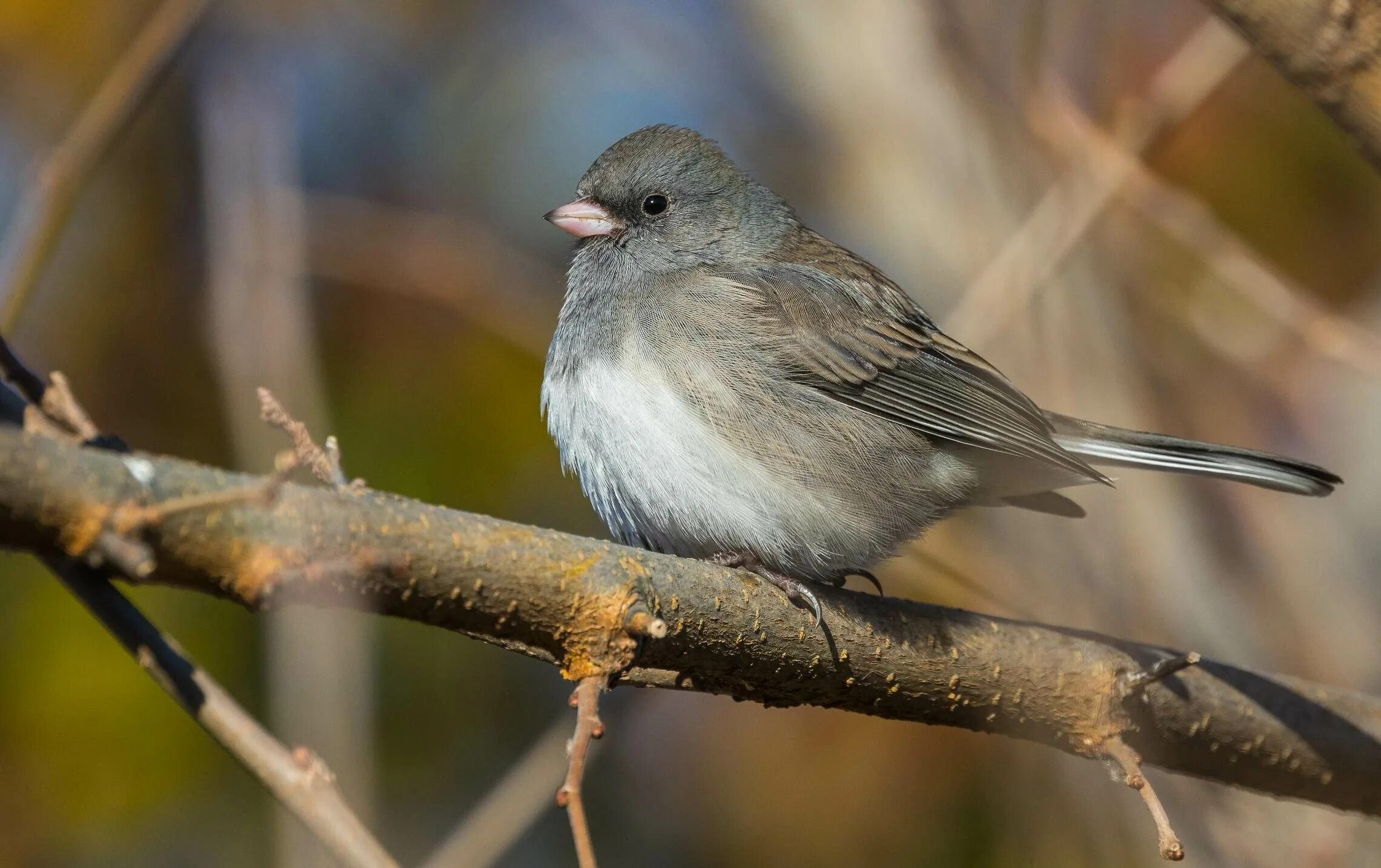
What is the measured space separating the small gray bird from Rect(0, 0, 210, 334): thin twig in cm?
105

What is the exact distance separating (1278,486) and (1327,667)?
1.35 metres

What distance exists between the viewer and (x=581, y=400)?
273 cm

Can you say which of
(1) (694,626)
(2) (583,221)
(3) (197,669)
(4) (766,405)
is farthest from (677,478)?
(3) (197,669)

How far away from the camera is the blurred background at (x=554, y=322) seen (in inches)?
120

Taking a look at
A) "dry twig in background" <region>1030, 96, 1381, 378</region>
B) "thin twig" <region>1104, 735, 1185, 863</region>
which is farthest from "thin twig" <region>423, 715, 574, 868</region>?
"dry twig in background" <region>1030, 96, 1381, 378</region>

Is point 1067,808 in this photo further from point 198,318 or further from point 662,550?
point 198,318

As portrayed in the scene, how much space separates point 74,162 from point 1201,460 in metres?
2.31

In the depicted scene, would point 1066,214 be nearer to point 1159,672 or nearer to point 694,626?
point 1159,672

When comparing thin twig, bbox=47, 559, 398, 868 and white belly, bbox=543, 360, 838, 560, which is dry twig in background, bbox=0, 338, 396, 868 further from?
white belly, bbox=543, 360, 838, 560

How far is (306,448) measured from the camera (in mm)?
1700

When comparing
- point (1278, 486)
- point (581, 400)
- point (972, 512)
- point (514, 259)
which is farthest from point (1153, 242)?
point (581, 400)

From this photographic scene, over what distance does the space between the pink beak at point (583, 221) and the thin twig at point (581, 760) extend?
176 centimetres

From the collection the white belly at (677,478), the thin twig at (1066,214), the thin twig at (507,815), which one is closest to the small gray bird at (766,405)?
the white belly at (677,478)

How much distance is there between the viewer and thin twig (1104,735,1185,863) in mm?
1718
